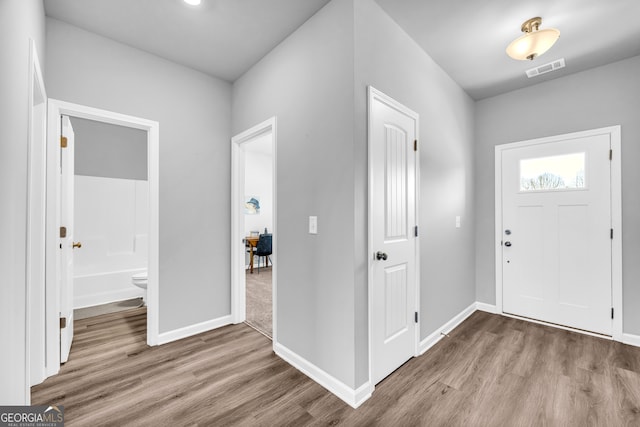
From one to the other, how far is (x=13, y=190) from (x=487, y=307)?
4.42 meters

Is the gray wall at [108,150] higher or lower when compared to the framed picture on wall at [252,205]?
higher

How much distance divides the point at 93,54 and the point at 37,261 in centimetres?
174

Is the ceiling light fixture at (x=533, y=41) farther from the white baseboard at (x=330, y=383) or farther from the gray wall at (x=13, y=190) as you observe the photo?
the gray wall at (x=13, y=190)

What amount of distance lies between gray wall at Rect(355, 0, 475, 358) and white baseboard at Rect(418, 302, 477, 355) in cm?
6

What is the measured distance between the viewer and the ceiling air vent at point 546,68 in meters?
2.71

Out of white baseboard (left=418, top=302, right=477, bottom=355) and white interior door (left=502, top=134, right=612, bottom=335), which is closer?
white baseboard (left=418, top=302, right=477, bottom=355)

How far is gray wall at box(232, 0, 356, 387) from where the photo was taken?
187cm

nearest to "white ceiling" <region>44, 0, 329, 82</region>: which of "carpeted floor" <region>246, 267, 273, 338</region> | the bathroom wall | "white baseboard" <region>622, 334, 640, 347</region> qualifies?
the bathroom wall

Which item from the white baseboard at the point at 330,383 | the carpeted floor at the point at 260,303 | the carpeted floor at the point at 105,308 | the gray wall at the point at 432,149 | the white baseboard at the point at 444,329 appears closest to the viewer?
the white baseboard at the point at 330,383

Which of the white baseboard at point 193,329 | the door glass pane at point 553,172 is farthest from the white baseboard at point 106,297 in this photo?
the door glass pane at point 553,172

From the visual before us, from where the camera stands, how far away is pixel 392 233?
2.17 m

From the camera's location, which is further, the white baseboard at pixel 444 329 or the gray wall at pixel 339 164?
the white baseboard at pixel 444 329

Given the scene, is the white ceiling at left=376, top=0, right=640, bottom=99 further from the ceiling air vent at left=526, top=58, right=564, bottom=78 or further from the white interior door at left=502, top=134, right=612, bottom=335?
the white interior door at left=502, top=134, right=612, bottom=335

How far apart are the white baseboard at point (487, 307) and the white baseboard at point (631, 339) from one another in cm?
108
